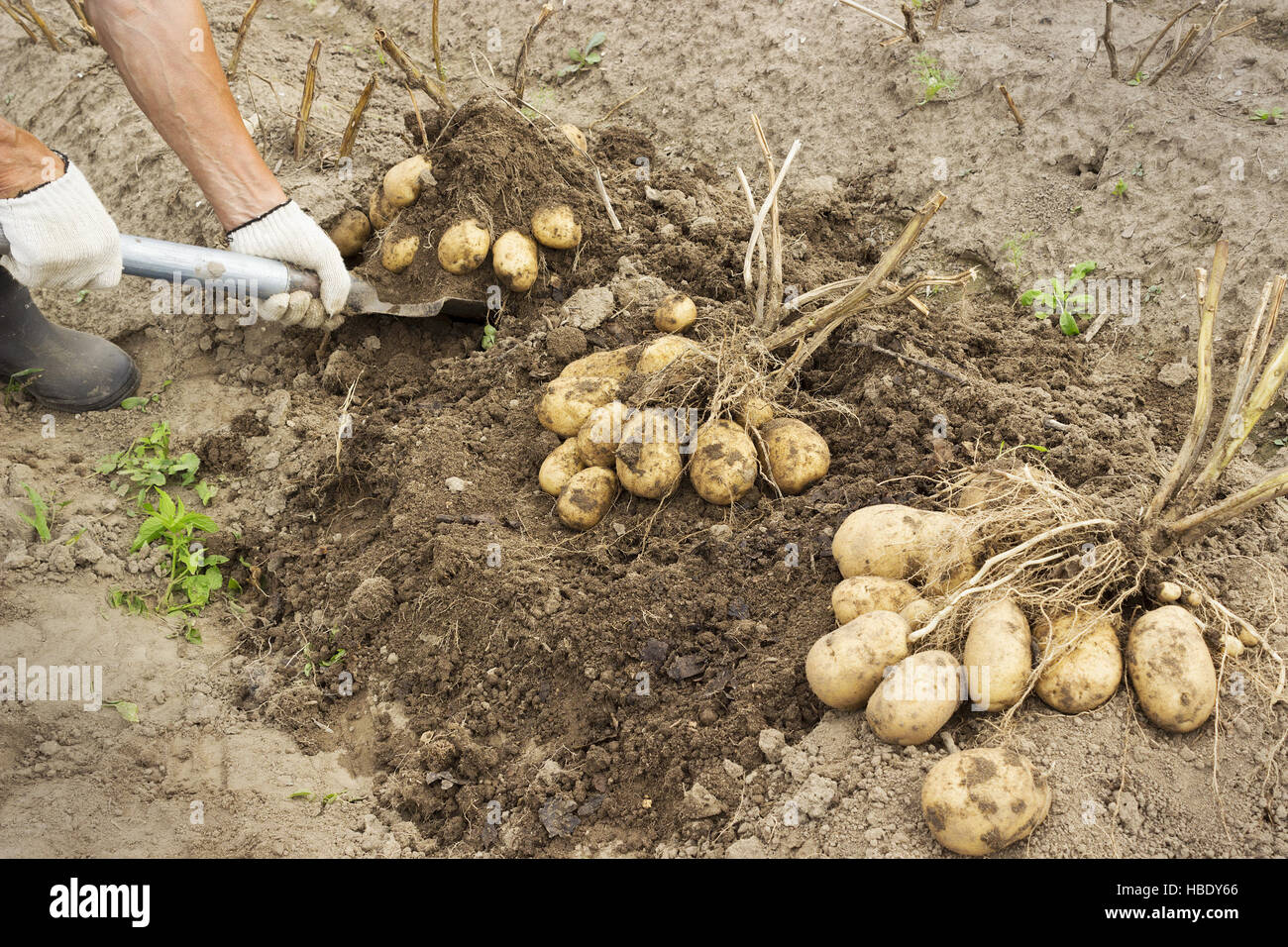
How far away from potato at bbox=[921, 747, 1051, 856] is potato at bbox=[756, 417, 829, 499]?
1.05 m

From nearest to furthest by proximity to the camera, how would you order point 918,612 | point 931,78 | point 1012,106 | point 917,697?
point 917,697
point 918,612
point 1012,106
point 931,78

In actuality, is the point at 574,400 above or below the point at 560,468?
above

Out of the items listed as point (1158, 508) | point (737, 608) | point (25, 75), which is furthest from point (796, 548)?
point (25, 75)

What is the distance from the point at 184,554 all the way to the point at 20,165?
1248mm

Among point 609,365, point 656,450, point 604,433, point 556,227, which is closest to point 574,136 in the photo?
point 556,227

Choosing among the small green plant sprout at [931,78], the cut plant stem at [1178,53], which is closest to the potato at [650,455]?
the small green plant sprout at [931,78]

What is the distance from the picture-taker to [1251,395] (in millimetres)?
2205

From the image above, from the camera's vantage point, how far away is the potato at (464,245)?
344cm

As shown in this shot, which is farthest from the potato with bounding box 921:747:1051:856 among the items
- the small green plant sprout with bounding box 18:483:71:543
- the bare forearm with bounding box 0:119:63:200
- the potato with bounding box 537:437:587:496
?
Answer: the bare forearm with bounding box 0:119:63:200

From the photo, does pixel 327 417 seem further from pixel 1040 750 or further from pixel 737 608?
pixel 1040 750

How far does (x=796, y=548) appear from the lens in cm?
256

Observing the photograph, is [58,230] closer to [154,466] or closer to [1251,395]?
→ [154,466]

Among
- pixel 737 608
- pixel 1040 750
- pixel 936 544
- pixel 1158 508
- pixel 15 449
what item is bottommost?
pixel 15 449

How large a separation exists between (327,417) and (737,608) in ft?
5.84
